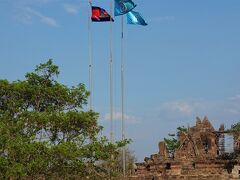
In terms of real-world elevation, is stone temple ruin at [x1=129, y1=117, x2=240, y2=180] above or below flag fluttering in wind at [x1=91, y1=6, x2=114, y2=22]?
below

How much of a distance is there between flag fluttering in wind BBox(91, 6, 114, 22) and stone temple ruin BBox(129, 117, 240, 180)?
12.2 m

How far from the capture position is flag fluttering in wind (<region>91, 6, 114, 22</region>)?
4053 centimetres

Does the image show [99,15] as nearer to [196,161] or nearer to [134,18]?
→ [134,18]

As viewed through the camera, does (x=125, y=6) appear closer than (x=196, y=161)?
Yes

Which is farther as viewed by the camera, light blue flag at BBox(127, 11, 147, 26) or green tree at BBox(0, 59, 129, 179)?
light blue flag at BBox(127, 11, 147, 26)

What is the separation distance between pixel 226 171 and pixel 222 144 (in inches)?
501

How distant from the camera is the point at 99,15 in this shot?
40.6 meters

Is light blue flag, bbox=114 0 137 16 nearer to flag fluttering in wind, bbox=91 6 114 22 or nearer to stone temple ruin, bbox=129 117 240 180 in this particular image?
flag fluttering in wind, bbox=91 6 114 22

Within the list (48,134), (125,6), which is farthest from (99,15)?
(48,134)

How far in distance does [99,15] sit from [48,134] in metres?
11.8

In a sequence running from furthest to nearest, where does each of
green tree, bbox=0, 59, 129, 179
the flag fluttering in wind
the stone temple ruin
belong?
the flag fluttering in wind, the stone temple ruin, green tree, bbox=0, 59, 129, 179

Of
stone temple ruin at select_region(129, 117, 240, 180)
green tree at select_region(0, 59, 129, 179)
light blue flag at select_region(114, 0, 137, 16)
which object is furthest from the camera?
stone temple ruin at select_region(129, 117, 240, 180)

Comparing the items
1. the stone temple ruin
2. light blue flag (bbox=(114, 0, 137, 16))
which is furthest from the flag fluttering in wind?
the stone temple ruin

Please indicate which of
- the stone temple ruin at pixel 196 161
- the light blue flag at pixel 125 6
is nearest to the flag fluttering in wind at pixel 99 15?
the light blue flag at pixel 125 6
